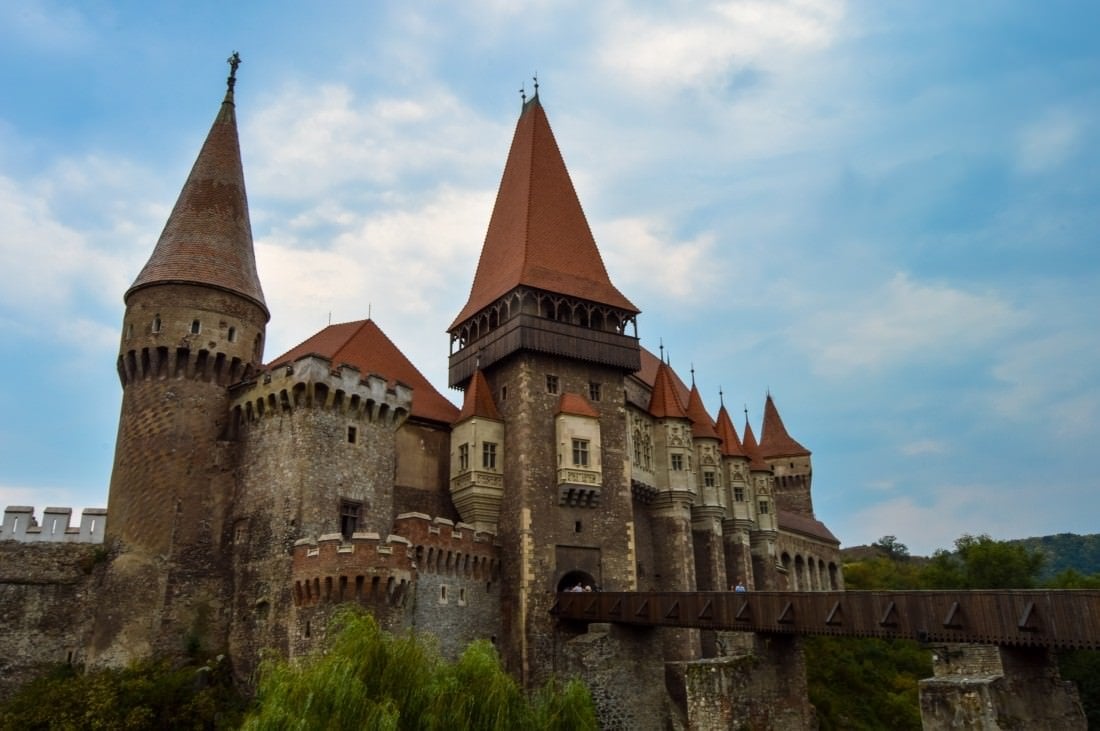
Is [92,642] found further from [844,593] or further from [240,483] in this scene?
[844,593]

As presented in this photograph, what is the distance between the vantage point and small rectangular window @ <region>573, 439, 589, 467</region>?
28.3m

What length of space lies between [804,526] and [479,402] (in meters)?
32.2

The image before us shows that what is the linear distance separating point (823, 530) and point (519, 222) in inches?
1380

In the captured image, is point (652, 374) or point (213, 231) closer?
point (213, 231)

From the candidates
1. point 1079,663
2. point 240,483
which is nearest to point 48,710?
point 240,483

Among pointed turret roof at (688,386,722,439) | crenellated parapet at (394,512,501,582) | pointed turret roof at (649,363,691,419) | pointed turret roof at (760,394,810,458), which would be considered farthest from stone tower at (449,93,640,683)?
pointed turret roof at (760,394,810,458)

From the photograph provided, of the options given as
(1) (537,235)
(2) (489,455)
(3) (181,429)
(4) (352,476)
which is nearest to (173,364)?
(3) (181,429)

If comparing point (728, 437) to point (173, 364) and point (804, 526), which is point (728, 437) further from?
point (173, 364)

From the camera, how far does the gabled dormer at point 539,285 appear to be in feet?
97.2

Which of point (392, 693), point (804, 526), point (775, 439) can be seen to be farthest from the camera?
point (775, 439)

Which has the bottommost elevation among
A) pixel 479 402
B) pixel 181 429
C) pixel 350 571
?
pixel 350 571

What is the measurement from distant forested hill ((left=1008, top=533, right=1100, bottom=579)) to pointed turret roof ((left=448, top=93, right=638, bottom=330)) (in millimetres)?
121514

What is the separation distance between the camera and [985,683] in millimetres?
14172

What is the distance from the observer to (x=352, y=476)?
2444 cm
